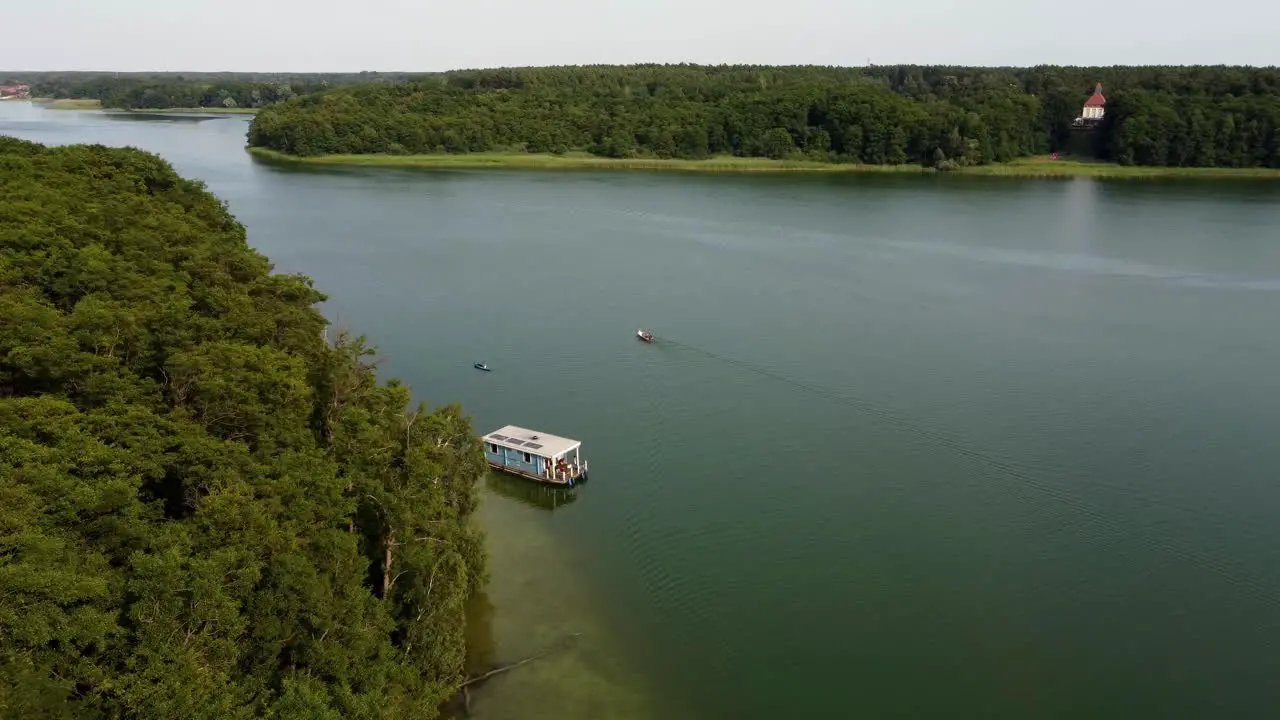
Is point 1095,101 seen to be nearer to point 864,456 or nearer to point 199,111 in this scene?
point 864,456

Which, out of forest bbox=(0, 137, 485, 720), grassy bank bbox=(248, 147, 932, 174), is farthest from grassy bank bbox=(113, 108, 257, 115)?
forest bbox=(0, 137, 485, 720)

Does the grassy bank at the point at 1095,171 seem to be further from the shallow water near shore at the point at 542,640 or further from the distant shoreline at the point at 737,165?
the shallow water near shore at the point at 542,640

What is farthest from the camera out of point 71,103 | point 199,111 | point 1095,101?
point 71,103

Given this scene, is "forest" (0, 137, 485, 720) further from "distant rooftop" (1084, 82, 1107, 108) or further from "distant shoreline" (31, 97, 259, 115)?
"distant shoreline" (31, 97, 259, 115)

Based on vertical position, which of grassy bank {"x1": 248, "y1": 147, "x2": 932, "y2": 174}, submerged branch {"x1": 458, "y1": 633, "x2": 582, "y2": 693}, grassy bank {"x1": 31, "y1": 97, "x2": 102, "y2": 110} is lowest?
submerged branch {"x1": 458, "y1": 633, "x2": 582, "y2": 693}

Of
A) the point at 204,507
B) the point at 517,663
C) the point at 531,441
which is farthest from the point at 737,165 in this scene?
the point at 204,507

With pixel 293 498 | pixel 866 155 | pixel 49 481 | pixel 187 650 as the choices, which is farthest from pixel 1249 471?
pixel 866 155
